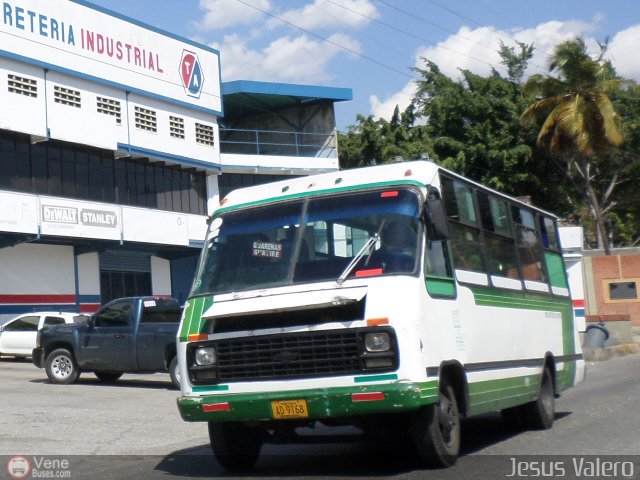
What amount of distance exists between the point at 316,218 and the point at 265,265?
0.66 metres

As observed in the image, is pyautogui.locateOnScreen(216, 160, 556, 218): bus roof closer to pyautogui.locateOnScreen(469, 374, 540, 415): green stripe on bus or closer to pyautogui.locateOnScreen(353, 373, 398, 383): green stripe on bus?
pyautogui.locateOnScreen(353, 373, 398, 383): green stripe on bus

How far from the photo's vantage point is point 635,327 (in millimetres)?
36875

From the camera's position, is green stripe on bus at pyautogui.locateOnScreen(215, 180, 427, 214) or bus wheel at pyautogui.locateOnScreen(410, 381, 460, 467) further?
green stripe on bus at pyautogui.locateOnScreen(215, 180, 427, 214)

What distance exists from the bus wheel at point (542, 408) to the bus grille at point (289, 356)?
431 cm

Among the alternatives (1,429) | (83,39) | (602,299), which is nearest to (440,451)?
(1,429)

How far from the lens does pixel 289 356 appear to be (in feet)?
28.2

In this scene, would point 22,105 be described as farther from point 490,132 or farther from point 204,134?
point 490,132

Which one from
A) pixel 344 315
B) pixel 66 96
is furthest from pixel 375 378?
pixel 66 96

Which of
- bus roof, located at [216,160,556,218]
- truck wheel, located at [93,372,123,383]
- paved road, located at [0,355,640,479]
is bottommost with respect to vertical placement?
paved road, located at [0,355,640,479]

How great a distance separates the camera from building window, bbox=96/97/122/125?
33.7 metres

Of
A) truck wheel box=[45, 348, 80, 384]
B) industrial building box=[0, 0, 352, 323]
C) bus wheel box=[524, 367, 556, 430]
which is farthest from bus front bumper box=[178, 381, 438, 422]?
industrial building box=[0, 0, 352, 323]

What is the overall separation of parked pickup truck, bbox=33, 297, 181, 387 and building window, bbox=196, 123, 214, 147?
60.4 ft

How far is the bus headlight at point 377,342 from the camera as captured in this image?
8305 millimetres

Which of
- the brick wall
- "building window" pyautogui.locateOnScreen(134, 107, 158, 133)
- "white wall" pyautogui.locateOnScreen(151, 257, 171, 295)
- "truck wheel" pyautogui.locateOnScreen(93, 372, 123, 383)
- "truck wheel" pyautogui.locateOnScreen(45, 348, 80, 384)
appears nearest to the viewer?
"truck wheel" pyautogui.locateOnScreen(45, 348, 80, 384)
